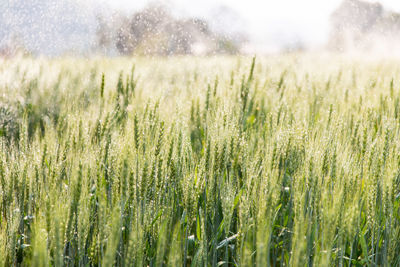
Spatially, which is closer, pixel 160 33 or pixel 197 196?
pixel 197 196

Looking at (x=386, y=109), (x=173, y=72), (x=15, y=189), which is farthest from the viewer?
(x=173, y=72)

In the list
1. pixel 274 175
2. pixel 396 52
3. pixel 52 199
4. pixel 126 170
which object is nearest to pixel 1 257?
pixel 52 199

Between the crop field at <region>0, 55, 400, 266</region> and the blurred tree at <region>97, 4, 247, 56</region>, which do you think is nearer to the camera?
the crop field at <region>0, 55, 400, 266</region>

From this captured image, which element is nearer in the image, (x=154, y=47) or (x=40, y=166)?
(x=40, y=166)

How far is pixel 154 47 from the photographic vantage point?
241 inches

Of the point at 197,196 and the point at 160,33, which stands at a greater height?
the point at 160,33

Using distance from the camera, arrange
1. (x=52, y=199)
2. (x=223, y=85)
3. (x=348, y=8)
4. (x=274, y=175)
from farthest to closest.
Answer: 1. (x=348, y=8)
2. (x=223, y=85)
3. (x=274, y=175)
4. (x=52, y=199)

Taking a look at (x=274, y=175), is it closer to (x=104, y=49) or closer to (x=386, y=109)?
(x=386, y=109)

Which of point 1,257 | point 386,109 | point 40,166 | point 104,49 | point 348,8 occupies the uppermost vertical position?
point 348,8

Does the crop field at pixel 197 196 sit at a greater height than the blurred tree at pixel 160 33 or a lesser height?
lesser

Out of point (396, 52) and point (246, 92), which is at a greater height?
point (396, 52)

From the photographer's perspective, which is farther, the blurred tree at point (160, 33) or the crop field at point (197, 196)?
the blurred tree at point (160, 33)

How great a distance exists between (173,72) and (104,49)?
0.90 meters

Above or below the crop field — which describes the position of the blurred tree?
above
